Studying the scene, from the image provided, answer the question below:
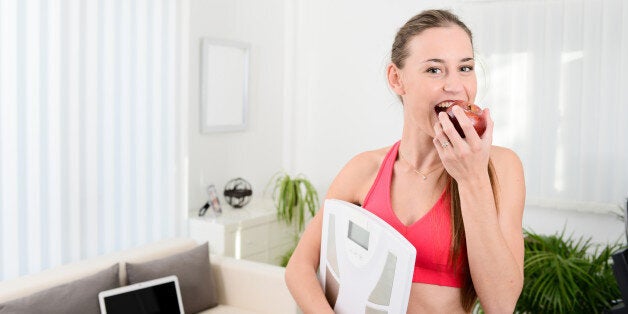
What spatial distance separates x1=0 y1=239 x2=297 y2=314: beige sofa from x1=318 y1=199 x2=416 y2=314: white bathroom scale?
233 cm

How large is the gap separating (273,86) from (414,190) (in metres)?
4.04

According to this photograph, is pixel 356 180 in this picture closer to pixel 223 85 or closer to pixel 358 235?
pixel 358 235

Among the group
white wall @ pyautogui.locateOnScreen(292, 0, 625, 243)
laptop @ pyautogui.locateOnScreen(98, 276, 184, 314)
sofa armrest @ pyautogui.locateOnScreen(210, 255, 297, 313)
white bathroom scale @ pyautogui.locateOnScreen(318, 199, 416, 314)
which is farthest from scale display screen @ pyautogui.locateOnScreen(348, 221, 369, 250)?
white wall @ pyautogui.locateOnScreen(292, 0, 625, 243)

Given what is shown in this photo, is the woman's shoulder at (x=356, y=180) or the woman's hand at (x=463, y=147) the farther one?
the woman's shoulder at (x=356, y=180)

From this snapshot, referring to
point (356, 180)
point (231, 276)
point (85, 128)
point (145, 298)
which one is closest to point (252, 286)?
point (231, 276)

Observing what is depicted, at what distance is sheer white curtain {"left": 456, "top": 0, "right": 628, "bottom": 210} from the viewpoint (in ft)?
12.7

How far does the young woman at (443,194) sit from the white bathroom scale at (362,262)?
0.05 meters

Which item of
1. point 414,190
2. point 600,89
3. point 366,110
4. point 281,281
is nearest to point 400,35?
point 414,190

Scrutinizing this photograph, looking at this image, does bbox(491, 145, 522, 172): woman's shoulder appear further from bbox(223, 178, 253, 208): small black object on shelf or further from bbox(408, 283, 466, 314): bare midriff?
bbox(223, 178, 253, 208): small black object on shelf

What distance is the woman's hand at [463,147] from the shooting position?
98 cm

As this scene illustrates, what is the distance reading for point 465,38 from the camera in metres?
1.10

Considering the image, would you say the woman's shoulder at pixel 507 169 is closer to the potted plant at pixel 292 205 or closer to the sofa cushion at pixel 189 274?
the sofa cushion at pixel 189 274

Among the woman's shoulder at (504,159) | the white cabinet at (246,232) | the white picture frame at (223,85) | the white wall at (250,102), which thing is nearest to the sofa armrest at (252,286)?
the white cabinet at (246,232)

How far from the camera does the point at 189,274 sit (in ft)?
11.4
